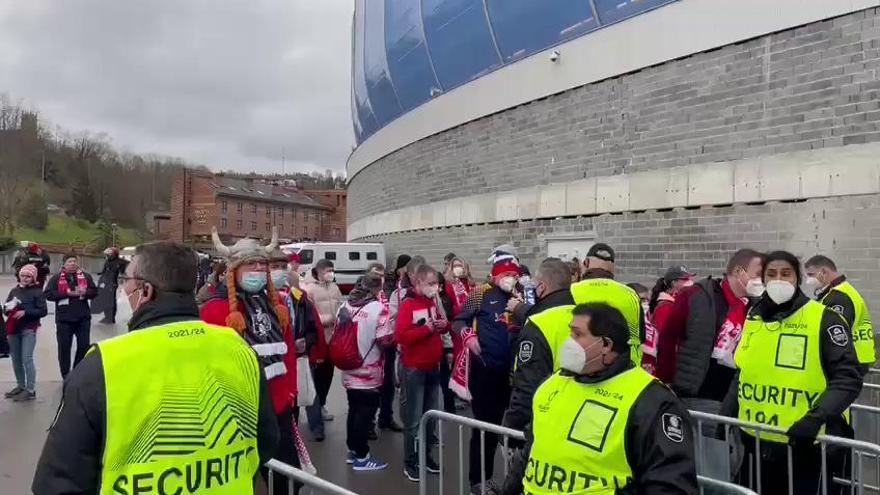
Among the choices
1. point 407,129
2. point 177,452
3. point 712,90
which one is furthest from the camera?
point 407,129

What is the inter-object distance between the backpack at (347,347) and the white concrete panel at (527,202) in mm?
7362

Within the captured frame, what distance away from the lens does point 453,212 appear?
16266 mm

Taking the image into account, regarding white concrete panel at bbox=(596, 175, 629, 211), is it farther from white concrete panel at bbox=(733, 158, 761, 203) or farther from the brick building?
the brick building

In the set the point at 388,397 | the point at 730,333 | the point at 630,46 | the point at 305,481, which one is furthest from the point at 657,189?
the point at 305,481

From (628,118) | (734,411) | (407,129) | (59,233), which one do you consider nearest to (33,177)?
(59,233)

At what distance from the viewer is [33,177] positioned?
256 feet

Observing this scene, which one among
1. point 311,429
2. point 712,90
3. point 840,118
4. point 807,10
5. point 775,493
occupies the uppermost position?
point 807,10

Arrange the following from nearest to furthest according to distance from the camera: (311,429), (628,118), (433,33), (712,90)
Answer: (311,429)
(712,90)
(628,118)
(433,33)

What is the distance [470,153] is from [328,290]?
25.4 feet

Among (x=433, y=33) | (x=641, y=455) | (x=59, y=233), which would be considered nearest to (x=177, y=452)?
(x=641, y=455)

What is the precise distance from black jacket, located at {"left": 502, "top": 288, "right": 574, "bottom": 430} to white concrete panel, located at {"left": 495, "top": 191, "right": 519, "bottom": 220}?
1024 cm

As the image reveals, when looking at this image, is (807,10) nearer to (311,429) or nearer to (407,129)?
(311,429)

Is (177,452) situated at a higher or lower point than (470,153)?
lower

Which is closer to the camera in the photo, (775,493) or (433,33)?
(775,493)
